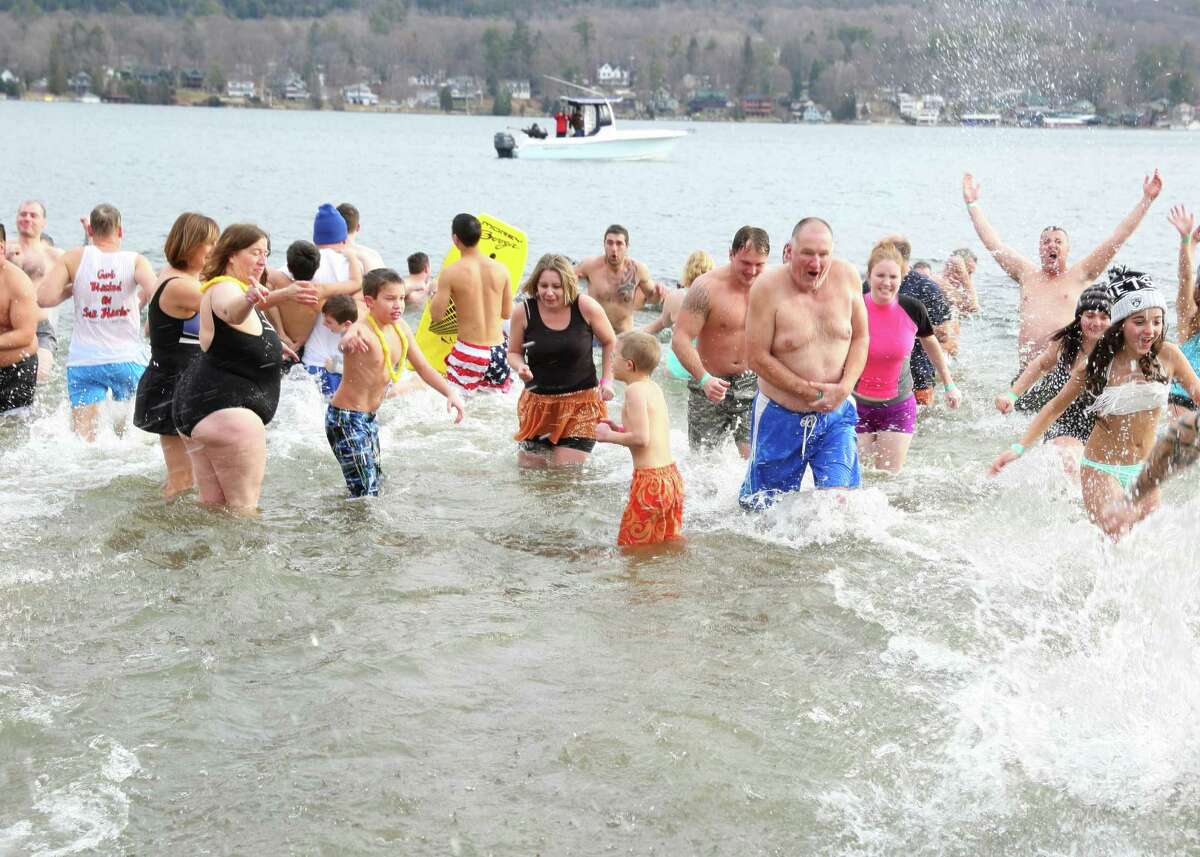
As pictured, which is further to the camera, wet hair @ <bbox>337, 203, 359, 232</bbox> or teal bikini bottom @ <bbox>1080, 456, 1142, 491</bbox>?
wet hair @ <bbox>337, 203, 359, 232</bbox>

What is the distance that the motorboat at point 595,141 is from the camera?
198 feet

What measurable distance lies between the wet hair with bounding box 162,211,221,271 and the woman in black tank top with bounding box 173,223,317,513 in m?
0.19

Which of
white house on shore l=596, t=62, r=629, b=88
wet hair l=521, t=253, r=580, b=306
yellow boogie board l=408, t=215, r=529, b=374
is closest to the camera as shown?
wet hair l=521, t=253, r=580, b=306

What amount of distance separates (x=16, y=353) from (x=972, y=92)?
10850 cm

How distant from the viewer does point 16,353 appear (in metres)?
8.32

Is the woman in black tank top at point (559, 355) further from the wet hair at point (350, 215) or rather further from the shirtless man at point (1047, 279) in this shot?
the wet hair at point (350, 215)

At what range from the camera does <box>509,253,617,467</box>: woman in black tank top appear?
7.91 meters

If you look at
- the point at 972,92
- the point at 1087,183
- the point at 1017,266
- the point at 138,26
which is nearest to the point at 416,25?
the point at 138,26

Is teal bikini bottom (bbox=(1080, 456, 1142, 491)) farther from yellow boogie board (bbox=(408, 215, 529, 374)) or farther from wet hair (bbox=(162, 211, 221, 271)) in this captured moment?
yellow boogie board (bbox=(408, 215, 529, 374))

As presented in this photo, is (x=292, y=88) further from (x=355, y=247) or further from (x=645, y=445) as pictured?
(x=645, y=445)

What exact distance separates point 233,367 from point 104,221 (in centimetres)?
228

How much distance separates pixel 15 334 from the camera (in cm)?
818

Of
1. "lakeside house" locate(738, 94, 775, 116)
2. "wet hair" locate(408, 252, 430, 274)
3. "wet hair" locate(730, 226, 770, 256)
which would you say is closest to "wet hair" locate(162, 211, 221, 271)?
"wet hair" locate(730, 226, 770, 256)

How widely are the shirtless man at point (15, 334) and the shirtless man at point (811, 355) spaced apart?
4.80 m
